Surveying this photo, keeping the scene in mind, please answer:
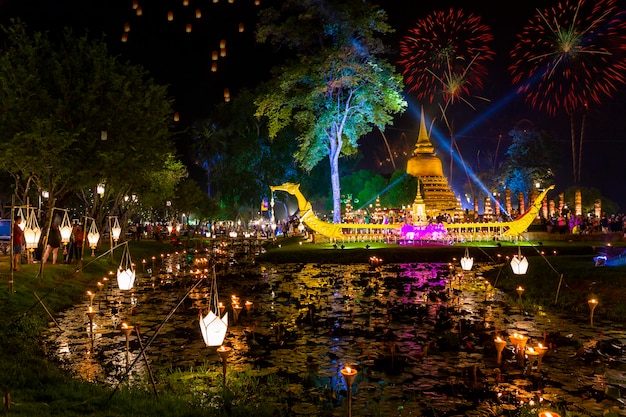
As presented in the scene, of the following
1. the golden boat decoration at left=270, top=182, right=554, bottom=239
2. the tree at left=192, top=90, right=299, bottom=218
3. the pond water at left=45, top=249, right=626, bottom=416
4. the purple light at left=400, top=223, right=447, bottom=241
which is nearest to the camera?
the pond water at left=45, top=249, right=626, bottom=416

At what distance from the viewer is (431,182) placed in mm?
58781

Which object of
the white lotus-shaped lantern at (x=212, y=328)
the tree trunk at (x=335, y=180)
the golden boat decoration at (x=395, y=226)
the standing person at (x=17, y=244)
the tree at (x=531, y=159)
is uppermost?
the tree at (x=531, y=159)

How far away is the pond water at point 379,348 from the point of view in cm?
849

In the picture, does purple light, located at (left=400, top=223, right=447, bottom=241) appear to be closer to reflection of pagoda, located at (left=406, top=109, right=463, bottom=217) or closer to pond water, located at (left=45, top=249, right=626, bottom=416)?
reflection of pagoda, located at (left=406, top=109, right=463, bottom=217)

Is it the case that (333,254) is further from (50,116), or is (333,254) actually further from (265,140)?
(265,140)

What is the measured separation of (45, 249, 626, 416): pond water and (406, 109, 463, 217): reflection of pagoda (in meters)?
36.5

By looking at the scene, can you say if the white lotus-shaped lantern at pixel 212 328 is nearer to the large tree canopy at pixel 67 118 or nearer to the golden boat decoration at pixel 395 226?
the large tree canopy at pixel 67 118

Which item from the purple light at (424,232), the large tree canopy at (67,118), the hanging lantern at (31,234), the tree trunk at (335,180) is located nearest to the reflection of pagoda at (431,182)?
the purple light at (424,232)

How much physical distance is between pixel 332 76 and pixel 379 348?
31217mm

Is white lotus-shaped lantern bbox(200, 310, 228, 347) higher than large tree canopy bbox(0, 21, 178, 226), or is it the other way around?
large tree canopy bbox(0, 21, 178, 226)

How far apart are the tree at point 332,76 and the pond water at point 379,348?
76.2 ft

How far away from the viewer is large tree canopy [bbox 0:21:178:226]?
21.2 meters

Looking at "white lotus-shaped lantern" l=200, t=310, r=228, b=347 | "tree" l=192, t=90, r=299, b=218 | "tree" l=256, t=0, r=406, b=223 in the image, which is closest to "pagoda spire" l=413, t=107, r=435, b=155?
"tree" l=192, t=90, r=299, b=218

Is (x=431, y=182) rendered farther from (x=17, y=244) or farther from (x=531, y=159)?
(x=17, y=244)
